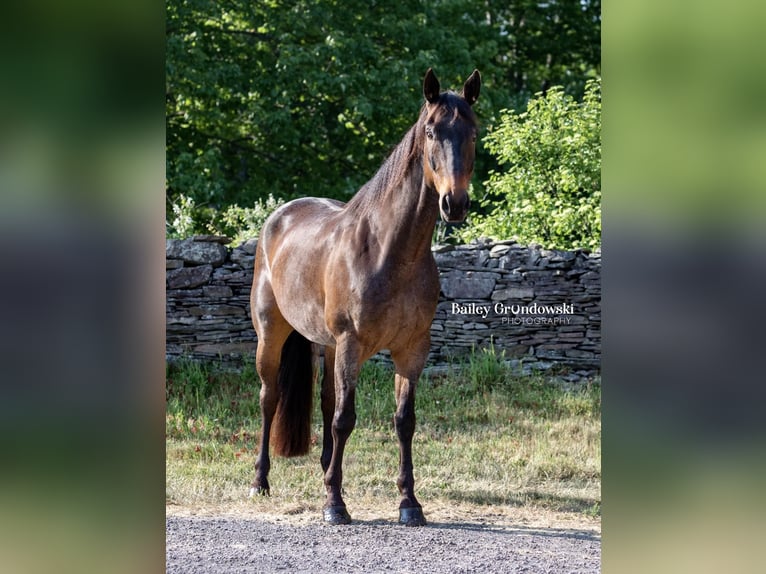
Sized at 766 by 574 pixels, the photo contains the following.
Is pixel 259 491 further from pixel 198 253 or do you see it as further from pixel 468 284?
pixel 468 284

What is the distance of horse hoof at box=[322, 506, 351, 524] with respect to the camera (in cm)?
401

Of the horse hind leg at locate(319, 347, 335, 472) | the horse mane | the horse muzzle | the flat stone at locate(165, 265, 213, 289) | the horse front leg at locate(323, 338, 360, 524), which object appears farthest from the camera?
the flat stone at locate(165, 265, 213, 289)

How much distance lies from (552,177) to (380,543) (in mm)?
4809

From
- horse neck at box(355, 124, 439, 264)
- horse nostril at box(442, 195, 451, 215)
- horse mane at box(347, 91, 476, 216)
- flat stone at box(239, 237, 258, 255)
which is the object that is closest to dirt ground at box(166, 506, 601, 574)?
horse neck at box(355, 124, 439, 264)

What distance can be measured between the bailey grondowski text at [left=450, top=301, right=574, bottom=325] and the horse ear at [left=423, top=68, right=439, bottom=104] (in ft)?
12.4

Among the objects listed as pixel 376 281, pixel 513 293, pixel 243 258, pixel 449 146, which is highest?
pixel 449 146

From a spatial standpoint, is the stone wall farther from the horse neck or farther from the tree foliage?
the horse neck

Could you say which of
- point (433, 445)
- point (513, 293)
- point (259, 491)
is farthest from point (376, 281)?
point (513, 293)

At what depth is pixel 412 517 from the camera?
3979 mm

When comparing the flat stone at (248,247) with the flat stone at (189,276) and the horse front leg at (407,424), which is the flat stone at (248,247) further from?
the horse front leg at (407,424)
